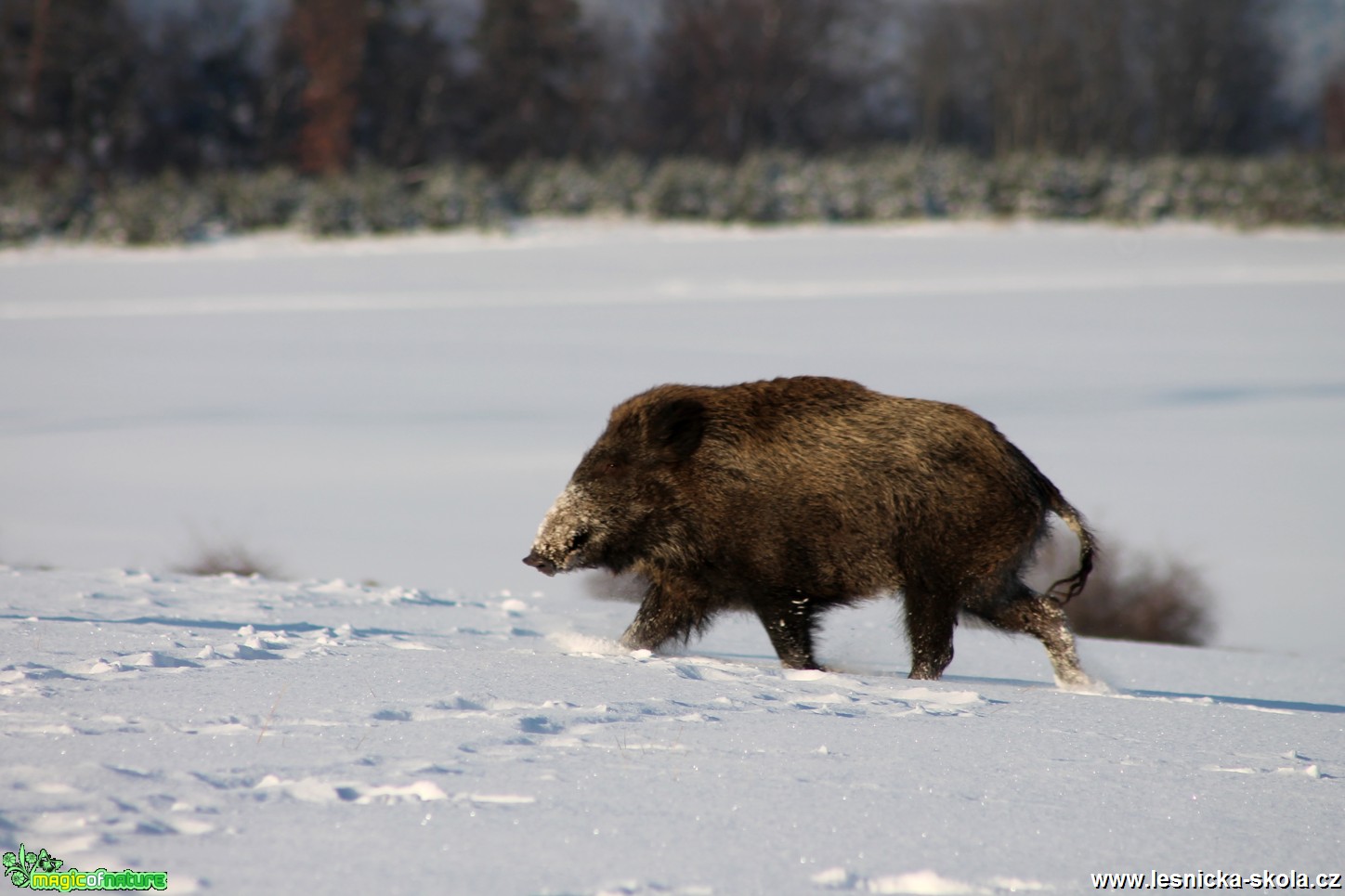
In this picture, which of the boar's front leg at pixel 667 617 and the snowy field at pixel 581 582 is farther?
the boar's front leg at pixel 667 617

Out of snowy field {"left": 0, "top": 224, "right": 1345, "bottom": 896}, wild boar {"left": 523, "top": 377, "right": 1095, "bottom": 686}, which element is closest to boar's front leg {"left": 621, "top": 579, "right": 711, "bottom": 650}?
wild boar {"left": 523, "top": 377, "right": 1095, "bottom": 686}

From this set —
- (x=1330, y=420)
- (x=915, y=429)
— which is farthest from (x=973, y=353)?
(x=915, y=429)

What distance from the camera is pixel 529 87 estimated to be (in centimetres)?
5525

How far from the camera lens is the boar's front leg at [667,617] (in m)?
5.59

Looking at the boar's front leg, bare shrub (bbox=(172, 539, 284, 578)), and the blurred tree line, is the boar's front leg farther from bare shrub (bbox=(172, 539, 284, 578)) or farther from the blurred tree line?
the blurred tree line

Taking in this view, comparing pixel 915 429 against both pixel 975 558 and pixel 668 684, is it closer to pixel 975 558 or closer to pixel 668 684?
pixel 975 558

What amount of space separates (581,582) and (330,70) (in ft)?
152

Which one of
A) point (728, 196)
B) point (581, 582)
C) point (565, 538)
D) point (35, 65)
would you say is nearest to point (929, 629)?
point (565, 538)

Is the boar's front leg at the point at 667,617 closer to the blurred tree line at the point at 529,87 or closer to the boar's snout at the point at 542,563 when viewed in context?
the boar's snout at the point at 542,563

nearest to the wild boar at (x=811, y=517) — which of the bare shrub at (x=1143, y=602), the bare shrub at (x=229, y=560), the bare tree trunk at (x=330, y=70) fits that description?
the bare shrub at (x=229, y=560)

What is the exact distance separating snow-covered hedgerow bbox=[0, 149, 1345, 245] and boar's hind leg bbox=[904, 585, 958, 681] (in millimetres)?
31854

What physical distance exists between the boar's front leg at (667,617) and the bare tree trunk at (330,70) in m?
49.6

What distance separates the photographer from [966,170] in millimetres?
36344

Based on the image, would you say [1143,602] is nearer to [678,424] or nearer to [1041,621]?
[1041,621]
